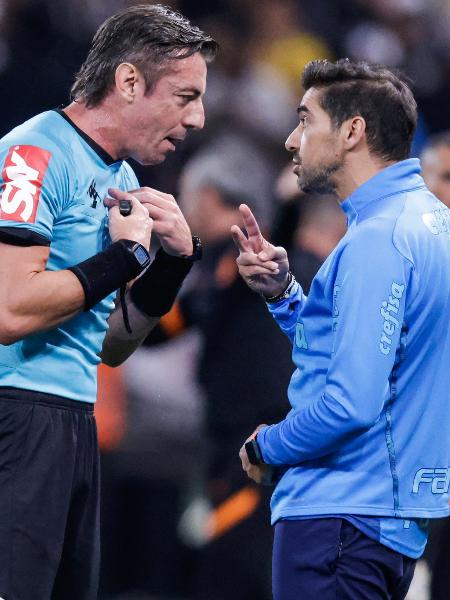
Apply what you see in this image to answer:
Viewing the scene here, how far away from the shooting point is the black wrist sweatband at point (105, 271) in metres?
1.59

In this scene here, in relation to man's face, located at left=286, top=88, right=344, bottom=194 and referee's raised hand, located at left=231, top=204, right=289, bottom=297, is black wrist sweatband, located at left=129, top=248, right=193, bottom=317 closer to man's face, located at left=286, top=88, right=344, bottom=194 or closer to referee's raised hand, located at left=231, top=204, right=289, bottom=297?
referee's raised hand, located at left=231, top=204, right=289, bottom=297

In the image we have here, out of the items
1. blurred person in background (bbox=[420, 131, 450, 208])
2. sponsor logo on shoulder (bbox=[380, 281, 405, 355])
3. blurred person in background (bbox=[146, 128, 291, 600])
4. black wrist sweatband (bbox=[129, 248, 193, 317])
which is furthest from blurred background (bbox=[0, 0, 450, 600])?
sponsor logo on shoulder (bbox=[380, 281, 405, 355])

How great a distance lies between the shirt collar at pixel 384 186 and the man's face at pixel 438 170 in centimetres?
161

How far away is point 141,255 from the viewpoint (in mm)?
1647

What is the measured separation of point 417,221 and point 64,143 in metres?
0.65

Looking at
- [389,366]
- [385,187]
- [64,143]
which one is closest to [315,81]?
[385,187]

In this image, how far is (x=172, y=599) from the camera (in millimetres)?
3033

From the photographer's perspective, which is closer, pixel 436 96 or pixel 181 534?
pixel 181 534

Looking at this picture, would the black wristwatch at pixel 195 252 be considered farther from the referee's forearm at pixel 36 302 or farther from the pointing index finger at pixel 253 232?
the referee's forearm at pixel 36 302

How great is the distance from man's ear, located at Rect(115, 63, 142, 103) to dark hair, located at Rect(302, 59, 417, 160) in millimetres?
373

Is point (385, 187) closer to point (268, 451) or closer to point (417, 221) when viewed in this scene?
point (417, 221)

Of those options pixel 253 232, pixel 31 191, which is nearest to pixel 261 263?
pixel 253 232

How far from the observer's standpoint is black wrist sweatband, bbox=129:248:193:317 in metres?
1.94

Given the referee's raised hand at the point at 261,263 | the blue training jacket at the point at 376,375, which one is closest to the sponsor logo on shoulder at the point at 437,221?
the blue training jacket at the point at 376,375
